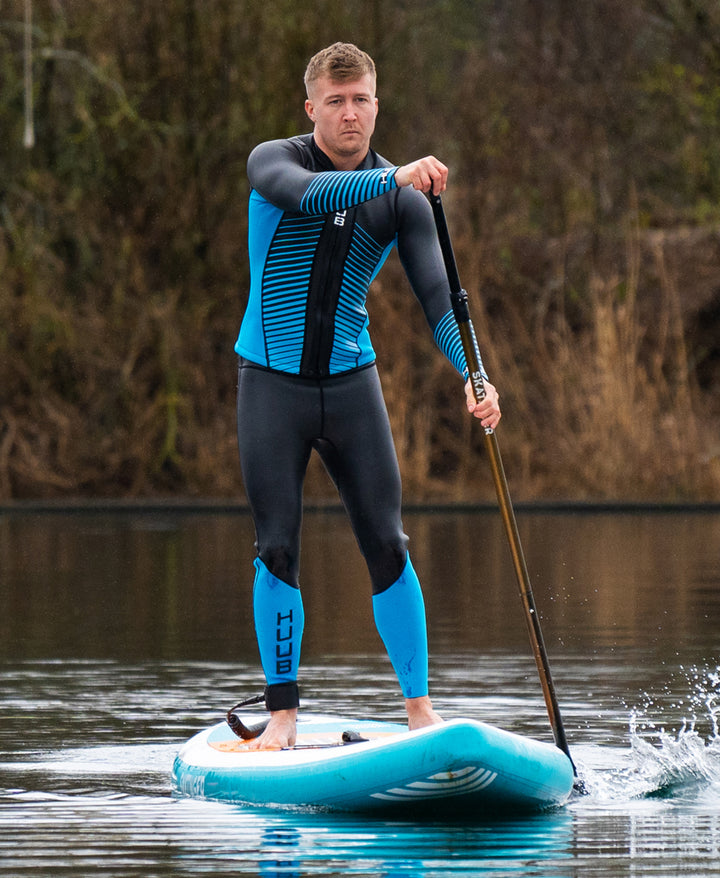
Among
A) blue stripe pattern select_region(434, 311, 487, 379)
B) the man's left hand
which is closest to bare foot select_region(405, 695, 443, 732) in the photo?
the man's left hand

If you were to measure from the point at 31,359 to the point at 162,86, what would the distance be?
3326 millimetres

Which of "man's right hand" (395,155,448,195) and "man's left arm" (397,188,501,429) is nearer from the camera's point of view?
"man's right hand" (395,155,448,195)

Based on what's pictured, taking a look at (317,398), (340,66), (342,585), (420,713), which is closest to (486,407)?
(317,398)

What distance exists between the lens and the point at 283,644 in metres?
6.79

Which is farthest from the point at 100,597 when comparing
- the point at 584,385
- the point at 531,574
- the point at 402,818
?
the point at 584,385

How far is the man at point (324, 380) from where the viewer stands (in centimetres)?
677

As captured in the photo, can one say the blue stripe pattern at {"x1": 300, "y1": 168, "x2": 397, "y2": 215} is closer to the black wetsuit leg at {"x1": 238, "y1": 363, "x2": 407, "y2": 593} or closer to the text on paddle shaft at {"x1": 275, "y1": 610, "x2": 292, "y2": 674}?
the black wetsuit leg at {"x1": 238, "y1": 363, "x2": 407, "y2": 593}

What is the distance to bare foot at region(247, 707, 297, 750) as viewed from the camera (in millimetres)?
6758

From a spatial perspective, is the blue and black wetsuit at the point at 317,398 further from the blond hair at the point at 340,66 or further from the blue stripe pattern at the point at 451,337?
the blond hair at the point at 340,66

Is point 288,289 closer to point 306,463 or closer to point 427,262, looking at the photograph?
point 427,262

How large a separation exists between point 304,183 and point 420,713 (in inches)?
63.5

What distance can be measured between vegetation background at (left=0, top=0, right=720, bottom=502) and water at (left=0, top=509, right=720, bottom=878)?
4093mm

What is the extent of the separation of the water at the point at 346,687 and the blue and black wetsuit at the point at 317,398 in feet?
2.20

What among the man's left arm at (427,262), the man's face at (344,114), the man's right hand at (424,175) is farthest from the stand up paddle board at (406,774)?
the man's face at (344,114)
